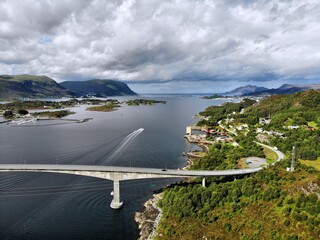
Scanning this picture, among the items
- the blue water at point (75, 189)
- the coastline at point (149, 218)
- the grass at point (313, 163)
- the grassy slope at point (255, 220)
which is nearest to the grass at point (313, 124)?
the grass at point (313, 163)

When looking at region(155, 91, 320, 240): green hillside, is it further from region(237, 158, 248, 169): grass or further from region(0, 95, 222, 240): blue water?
region(0, 95, 222, 240): blue water

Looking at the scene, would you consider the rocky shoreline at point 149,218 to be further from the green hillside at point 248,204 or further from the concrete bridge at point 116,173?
the concrete bridge at point 116,173

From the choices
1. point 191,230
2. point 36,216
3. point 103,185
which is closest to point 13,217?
point 36,216

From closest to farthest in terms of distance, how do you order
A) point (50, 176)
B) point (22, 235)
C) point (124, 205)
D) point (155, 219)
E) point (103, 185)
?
point (22, 235) → point (155, 219) → point (124, 205) → point (103, 185) → point (50, 176)

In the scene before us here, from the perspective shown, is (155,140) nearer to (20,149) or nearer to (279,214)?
(20,149)

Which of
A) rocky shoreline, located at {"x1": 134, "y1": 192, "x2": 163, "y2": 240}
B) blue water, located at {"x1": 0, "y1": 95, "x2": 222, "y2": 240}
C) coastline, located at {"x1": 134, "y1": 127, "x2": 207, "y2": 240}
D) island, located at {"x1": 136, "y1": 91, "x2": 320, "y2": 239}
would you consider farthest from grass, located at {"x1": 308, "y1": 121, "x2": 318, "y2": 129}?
rocky shoreline, located at {"x1": 134, "y1": 192, "x2": 163, "y2": 240}

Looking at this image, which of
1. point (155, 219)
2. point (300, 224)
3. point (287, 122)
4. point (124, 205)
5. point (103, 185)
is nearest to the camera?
point (300, 224)
